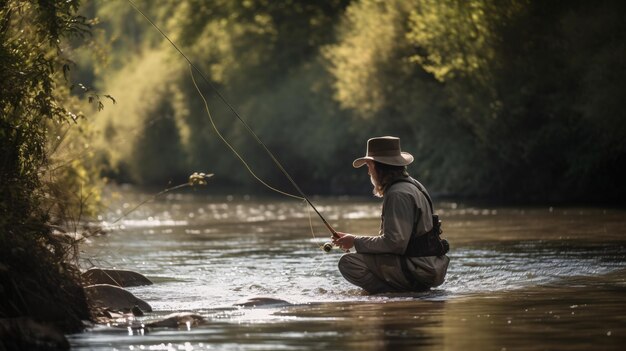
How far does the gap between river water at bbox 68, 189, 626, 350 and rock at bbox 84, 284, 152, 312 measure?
20cm

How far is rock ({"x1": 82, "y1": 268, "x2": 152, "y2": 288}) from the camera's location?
13469mm

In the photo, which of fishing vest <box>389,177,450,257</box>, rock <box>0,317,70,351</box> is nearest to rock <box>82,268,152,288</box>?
fishing vest <box>389,177,450,257</box>

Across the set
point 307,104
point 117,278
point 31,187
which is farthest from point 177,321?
point 307,104

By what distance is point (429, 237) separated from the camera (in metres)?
12.1

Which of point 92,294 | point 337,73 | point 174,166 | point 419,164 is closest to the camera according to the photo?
point 92,294

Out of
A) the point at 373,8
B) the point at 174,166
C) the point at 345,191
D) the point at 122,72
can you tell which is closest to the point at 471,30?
the point at 373,8

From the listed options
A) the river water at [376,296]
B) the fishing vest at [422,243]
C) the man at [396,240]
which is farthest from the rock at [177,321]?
the fishing vest at [422,243]

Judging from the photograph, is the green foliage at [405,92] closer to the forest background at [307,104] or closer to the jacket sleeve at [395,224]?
the forest background at [307,104]

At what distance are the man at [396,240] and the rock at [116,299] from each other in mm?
1832

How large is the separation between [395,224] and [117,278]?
11.4 feet

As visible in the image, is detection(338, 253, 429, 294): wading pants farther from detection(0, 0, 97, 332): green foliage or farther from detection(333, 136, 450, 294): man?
detection(0, 0, 97, 332): green foliage

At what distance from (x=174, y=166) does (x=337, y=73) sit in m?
16.7

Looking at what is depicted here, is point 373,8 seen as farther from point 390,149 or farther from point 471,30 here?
point 390,149

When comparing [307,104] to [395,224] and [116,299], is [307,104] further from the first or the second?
[116,299]
